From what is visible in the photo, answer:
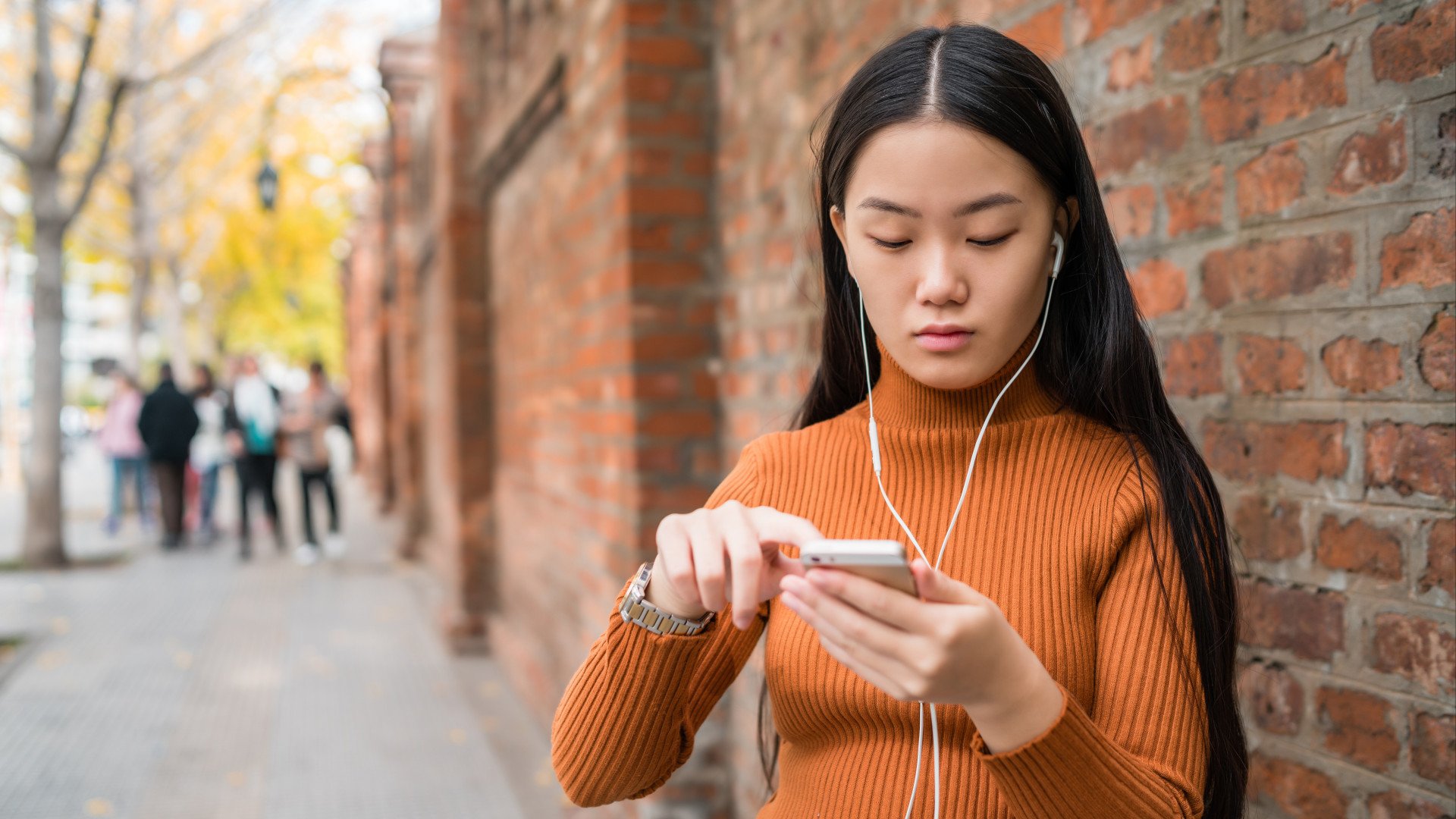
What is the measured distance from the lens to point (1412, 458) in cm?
148

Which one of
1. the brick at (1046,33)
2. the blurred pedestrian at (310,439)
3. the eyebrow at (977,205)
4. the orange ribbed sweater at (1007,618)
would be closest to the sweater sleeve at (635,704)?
the orange ribbed sweater at (1007,618)

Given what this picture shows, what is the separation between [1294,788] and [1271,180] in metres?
0.90

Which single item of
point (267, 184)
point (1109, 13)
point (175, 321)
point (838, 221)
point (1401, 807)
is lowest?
point (1401, 807)

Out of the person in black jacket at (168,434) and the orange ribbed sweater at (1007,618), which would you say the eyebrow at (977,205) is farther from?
the person in black jacket at (168,434)

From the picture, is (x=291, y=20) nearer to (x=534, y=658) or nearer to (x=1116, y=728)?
(x=534, y=658)

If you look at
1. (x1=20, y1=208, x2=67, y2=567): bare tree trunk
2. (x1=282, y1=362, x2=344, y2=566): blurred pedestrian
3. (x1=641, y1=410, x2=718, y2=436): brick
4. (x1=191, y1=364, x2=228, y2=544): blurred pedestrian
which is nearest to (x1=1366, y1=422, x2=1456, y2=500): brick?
(x1=641, y1=410, x2=718, y2=436): brick

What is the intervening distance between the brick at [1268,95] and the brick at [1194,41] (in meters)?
0.05

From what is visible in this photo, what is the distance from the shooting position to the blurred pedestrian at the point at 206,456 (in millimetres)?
12227

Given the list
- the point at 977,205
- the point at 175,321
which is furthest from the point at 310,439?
the point at 977,205

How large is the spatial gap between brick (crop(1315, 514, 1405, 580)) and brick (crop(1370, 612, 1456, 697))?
6 cm

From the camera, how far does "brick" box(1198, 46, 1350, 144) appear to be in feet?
5.11

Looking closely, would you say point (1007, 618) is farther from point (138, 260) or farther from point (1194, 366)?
point (138, 260)

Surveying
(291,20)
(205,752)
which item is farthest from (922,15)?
(291,20)

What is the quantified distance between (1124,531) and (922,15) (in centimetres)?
165
